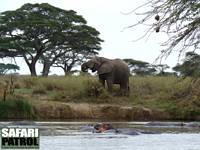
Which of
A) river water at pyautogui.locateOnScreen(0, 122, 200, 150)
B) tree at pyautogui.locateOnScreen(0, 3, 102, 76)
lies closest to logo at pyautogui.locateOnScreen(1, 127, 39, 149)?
river water at pyautogui.locateOnScreen(0, 122, 200, 150)

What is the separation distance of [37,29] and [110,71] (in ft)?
55.2

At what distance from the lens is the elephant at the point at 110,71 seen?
36125mm

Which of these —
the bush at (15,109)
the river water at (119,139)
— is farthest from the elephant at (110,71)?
the river water at (119,139)

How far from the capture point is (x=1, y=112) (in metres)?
28.6

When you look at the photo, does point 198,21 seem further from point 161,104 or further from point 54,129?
point 161,104

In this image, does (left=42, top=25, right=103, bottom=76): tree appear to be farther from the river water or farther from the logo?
the logo

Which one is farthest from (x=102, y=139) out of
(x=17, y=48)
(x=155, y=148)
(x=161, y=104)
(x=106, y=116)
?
(x=17, y=48)

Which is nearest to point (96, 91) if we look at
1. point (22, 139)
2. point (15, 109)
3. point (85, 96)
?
point (85, 96)

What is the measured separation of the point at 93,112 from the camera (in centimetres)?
3175

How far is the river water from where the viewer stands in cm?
1706

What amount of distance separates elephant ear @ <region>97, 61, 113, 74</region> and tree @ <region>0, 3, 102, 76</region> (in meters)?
15.1

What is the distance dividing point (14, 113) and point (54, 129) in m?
6.76

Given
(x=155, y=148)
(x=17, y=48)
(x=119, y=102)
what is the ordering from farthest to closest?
1. (x=17, y=48)
2. (x=119, y=102)
3. (x=155, y=148)

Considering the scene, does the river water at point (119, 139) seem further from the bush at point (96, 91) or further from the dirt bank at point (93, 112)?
the bush at point (96, 91)
